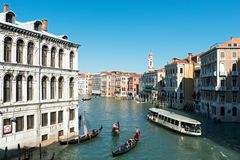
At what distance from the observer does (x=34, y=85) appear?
2100 cm

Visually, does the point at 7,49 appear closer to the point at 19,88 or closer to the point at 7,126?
the point at 19,88

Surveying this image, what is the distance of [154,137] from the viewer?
28219mm

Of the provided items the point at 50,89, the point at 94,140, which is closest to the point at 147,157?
the point at 94,140

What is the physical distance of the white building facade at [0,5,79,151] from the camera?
1866cm

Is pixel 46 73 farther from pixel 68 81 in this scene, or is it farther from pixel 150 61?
pixel 150 61

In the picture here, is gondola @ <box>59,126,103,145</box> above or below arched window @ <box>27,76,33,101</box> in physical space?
below

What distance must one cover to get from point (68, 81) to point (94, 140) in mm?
6238

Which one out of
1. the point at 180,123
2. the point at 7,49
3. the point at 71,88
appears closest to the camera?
the point at 7,49

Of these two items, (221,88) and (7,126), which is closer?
(7,126)

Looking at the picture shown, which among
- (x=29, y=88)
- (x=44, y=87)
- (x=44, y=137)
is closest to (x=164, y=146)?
(x=44, y=137)

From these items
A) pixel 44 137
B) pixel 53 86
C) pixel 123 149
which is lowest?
pixel 123 149

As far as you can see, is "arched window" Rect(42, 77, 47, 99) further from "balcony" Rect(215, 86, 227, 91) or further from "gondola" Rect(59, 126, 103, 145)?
"balcony" Rect(215, 86, 227, 91)

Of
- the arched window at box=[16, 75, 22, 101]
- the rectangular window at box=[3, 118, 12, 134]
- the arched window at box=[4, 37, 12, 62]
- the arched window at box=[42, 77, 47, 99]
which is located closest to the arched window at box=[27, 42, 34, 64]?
the arched window at box=[16, 75, 22, 101]

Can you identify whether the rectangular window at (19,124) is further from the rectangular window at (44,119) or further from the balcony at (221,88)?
the balcony at (221,88)
